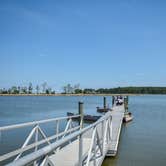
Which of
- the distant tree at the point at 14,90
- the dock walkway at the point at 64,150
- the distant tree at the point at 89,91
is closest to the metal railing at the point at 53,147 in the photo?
the dock walkway at the point at 64,150

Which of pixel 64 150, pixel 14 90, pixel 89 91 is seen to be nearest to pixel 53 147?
pixel 64 150

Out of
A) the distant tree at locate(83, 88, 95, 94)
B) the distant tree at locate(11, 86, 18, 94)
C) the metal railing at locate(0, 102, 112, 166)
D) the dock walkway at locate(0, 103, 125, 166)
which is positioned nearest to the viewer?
the metal railing at locate(0, 102, 112, 166)

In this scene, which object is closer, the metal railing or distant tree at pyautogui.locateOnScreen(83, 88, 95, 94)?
the metal railing

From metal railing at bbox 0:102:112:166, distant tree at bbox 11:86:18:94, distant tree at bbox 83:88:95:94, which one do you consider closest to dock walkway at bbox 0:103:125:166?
metal railing at bbox 0:102:112:166

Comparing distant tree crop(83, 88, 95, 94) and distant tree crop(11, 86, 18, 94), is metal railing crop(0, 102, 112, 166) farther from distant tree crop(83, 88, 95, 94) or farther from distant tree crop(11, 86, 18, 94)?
distant tree crop(83, 88, 95, 94)

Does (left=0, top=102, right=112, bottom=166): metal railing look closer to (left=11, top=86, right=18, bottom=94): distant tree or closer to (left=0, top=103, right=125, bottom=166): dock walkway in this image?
(left=0, top=103, right=125, bottom=166): dock walkway

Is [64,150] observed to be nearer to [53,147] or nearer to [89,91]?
[53,147]

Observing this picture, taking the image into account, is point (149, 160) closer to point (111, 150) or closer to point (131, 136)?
point (111, 150)

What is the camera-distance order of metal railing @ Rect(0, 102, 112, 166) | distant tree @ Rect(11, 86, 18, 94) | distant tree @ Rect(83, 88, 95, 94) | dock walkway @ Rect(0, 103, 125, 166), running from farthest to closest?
distant tree @ Rect(83, 88, 95, 94) → distant tree @ Rect(11, 86, 18, 94) → dock walkway @ Rect(0, 103, 125, 166) → metal railing @ Rect(0, 102, 112, 166)

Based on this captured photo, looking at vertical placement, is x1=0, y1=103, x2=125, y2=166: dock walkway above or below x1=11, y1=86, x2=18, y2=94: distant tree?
below

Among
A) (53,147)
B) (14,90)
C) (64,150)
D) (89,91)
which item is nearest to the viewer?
(53,147)

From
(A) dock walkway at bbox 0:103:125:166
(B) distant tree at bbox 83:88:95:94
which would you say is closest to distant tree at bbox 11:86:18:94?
(B) distant tree at bbox 83:88:95:94

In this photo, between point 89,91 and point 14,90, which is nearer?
point 14,90

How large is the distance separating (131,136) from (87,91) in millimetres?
139805
